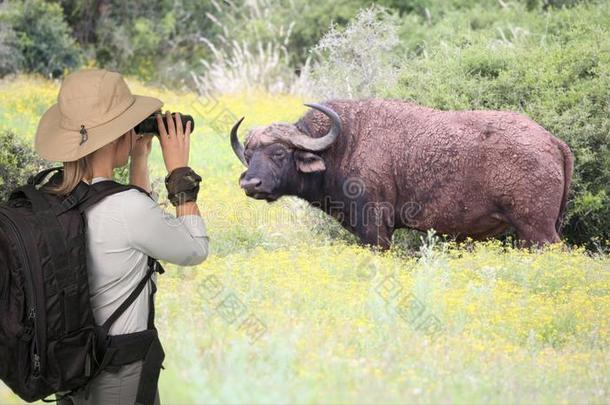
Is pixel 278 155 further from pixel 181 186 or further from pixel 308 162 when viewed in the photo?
pixel 181 186

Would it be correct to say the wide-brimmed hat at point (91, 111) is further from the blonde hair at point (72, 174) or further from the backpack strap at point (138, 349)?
the backpack strap at point (138, 349)

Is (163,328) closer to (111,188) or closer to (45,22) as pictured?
(111,188)

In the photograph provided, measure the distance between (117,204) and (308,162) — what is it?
455cm

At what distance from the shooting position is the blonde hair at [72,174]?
348cm

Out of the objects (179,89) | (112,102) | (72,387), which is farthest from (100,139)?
(179,89)

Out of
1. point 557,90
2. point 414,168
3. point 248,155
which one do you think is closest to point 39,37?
point 248,155

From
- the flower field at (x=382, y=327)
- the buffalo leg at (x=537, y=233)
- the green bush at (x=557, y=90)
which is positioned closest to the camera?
the flower field at (x=382, y=327)

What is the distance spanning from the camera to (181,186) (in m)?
3.53

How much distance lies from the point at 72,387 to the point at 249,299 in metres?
1.88

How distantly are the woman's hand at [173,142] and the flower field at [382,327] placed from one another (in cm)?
119

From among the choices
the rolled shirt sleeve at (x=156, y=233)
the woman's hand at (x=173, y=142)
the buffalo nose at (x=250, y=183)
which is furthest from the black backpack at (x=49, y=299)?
the buffalo nose at (x=250, y=183)

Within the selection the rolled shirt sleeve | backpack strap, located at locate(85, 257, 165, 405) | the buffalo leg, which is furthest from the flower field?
Answer: the rolled shirt sleeve

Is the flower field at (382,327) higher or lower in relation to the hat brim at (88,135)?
lower

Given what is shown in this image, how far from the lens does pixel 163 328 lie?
502 cm
